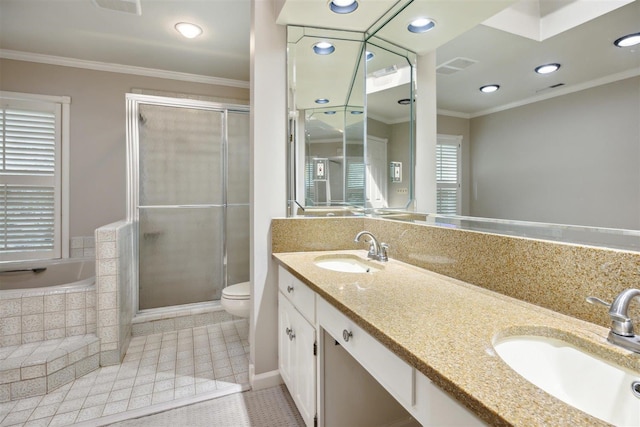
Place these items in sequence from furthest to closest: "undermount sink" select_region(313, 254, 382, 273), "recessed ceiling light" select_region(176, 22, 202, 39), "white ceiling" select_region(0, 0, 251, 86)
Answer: "recessed ceiling light" select_region(176, 22, 202, 39) → "white ceiling" select_region(0, 0, 251, 86) → "undermount sink" select_region(313, 254, 382, 273)

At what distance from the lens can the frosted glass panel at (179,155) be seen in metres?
2.88

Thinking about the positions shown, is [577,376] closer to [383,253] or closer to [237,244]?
[383,253]

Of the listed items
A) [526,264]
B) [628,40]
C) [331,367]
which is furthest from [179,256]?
[628,40]

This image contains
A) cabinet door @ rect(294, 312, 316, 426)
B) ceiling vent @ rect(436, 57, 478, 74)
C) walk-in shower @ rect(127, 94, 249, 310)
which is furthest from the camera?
walk-in shower @ rect(127, 94, 249, 310)

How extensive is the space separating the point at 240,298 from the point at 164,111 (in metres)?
1.90

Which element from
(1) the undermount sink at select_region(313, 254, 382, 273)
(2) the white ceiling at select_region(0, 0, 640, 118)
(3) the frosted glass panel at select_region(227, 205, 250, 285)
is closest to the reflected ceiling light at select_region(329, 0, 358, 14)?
(2) the white ceiling at select_region(0, 0, 640, 118)

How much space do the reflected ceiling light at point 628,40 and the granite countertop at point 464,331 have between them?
68 cm

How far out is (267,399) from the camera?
1.78m

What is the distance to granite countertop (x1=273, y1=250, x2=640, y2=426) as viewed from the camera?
514mm

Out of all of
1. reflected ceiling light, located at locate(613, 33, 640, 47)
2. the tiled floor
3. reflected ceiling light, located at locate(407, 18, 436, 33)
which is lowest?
the tiled floor

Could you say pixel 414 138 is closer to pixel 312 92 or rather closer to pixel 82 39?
pixel 312 92

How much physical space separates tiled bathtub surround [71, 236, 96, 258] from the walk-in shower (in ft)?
2.42

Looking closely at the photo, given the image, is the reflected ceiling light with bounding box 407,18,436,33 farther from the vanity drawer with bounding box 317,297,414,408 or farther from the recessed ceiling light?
the recessed ceiling light

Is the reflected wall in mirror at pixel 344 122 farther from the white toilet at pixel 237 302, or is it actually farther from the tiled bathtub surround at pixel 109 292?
the tiled bathtub surround at pixel 109 292
